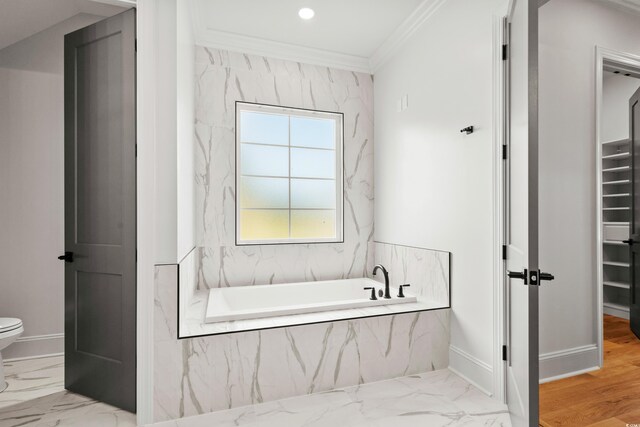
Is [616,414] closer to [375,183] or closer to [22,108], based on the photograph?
[375,183]

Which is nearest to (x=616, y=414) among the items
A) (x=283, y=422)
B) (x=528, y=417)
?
(x=528, y=417)

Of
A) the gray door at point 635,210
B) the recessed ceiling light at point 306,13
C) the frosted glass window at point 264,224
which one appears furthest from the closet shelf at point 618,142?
the frosted glass window at point 264,224

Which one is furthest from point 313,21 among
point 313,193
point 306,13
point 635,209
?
point 635,209

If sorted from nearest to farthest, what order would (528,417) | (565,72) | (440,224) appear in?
1. (528,417)
2. (565,72)
3. (440,224)

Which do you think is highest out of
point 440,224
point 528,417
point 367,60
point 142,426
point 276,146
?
point 367,60

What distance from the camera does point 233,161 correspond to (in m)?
3.18

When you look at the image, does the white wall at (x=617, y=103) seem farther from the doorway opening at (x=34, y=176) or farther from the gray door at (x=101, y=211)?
the doorway opening at (x=34, y=176)

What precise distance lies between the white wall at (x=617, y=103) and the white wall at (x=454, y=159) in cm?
192

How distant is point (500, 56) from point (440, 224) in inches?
46.3

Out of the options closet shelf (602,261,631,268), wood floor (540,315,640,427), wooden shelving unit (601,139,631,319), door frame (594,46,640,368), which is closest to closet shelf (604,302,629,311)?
wooden shelving unit (601,139,631,319)

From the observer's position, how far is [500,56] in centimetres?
202

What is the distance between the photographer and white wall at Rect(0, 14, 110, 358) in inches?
105

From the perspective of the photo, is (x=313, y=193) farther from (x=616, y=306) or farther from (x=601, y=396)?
(x=616, y=306)

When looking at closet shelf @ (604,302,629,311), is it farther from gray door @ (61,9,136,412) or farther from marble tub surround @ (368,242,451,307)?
gray door @ (61,9,136,412)
